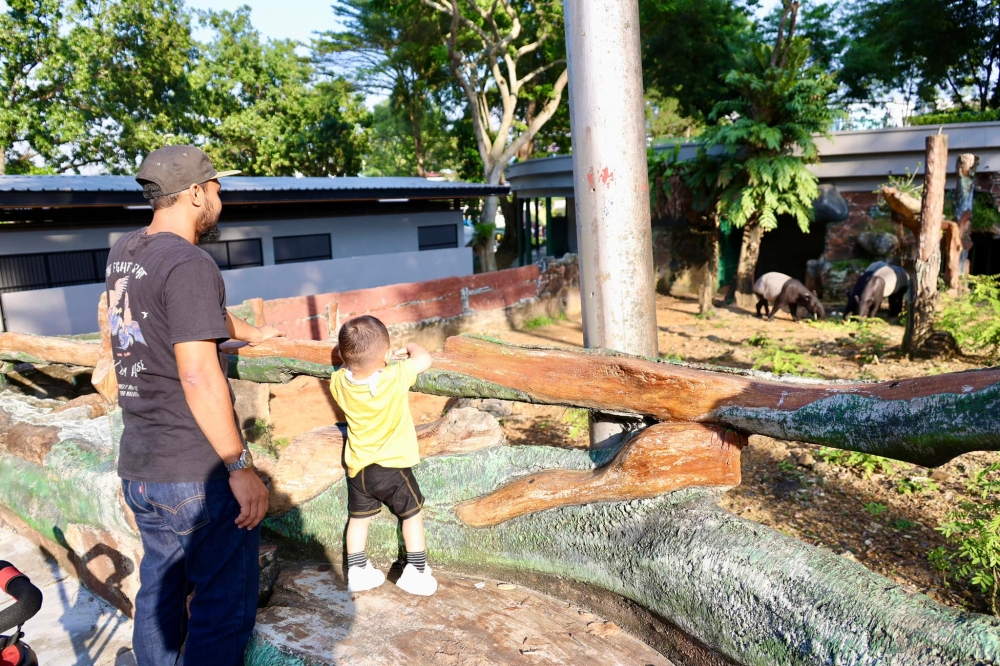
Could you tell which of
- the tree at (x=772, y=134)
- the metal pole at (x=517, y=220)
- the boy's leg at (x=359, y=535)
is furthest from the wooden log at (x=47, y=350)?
the metal pole at (x=517, y=220)

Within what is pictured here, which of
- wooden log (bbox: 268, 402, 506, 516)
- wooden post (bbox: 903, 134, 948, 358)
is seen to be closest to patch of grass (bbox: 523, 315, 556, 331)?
wooden post (bbox: 903, 134, 948, 358)

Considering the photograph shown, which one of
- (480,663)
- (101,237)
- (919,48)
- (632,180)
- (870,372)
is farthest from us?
(919,48)

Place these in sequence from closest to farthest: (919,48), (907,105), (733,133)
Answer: (733,133)
(919,48)
(907,105)

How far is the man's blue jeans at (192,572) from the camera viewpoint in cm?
232

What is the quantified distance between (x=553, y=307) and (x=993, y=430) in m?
13.7

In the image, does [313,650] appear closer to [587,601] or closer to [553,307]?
[587,601]

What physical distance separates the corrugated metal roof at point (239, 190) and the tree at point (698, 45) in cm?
777

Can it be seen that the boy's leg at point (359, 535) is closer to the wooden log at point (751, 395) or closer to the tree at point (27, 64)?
the wooden log at point (751, 395)

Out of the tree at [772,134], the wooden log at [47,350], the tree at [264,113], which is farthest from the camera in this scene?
the tree at [264,113]

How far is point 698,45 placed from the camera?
69.3ft

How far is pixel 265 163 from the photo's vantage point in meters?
24.5

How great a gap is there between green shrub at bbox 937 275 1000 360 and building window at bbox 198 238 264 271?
38.3 ft

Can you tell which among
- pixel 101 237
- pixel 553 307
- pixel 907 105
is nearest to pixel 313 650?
pixel 101 237

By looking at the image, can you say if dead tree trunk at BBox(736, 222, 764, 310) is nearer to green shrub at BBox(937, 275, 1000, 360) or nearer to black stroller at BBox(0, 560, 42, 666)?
green shrub at BBox(937, 275, 1000, 360)
